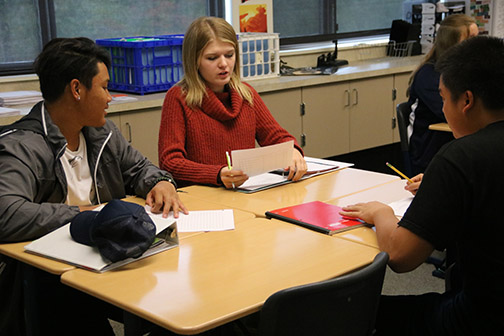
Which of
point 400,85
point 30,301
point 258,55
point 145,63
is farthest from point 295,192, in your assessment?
point 400,85

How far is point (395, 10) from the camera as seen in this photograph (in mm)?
6043

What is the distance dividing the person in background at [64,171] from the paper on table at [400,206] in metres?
0.69

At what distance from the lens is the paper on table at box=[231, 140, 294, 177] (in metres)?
2.30

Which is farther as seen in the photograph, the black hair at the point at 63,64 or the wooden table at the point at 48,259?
the black hair at the point at 63,64

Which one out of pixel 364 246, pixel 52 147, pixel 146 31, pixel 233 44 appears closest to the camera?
pixel 364 246

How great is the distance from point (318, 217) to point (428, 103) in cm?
173

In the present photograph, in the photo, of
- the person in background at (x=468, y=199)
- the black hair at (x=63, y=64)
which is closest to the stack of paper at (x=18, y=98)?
the black hair at (x=63, y=64)

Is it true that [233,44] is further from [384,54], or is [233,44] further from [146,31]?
[384,54]

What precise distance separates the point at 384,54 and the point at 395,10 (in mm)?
654

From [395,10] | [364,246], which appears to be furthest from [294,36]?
[364,246]

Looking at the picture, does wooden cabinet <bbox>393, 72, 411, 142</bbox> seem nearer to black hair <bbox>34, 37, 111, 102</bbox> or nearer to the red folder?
the red folder

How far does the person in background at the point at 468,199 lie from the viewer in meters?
1.48

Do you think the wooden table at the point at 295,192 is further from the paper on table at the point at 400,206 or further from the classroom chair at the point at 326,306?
the classroom chair at the point at 326,306

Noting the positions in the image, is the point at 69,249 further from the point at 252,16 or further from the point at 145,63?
the point at 252,16
